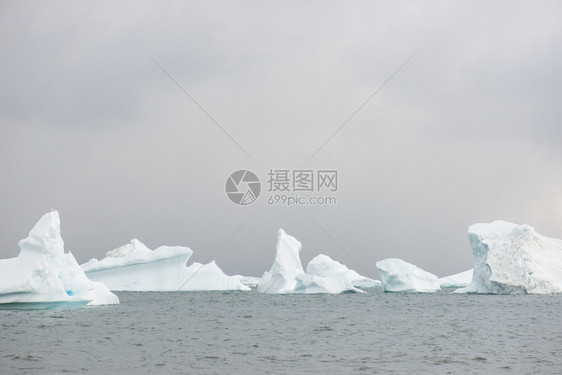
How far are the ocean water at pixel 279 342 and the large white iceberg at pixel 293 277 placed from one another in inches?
453

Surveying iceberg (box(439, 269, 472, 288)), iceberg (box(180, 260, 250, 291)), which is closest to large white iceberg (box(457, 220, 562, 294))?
iceberg (box(180, 260, 250, 291))

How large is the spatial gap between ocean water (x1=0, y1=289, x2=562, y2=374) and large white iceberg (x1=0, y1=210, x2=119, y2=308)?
2.31 ft

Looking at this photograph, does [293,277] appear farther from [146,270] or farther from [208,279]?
[208,279]

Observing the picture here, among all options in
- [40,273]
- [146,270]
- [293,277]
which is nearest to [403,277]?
[293,277]

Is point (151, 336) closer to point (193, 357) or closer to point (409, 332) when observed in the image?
point (193, 357)

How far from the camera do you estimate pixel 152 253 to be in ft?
127

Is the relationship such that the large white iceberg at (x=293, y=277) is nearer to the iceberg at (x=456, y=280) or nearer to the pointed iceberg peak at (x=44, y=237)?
the pointed iceberg peak at (x=44, y=237)

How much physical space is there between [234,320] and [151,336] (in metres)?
5.94

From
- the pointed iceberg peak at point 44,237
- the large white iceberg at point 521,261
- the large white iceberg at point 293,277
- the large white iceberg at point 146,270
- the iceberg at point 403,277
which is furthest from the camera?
the iceberg at point 403,277

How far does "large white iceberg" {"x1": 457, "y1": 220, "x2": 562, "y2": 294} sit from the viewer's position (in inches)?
1271

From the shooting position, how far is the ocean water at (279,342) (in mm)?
11430

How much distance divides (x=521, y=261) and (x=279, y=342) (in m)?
21.3

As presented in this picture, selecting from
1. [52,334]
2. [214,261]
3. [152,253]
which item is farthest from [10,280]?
[214,261]

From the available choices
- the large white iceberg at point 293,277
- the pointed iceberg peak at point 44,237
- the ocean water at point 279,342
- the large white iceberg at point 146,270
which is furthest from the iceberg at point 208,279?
the pointed iceberg peak at point 44,237
